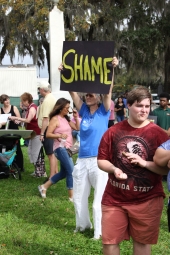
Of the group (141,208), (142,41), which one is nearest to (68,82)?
(141,208)

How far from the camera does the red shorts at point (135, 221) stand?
3441 millimetres

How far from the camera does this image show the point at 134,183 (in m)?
3.39

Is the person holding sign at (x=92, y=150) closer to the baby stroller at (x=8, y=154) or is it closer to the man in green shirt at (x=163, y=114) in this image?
the baby stroller at (x=8, y=154)

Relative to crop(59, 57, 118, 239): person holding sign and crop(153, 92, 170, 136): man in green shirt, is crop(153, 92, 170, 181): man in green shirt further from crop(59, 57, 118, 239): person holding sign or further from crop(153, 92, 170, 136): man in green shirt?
crop(59, 57, 118, 239): person holding sign

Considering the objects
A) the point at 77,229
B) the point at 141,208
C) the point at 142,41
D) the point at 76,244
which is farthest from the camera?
the point at 142,41

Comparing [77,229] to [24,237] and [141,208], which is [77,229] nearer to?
[24,237]

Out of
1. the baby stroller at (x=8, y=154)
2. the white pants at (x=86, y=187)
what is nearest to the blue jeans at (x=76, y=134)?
the baby stroller at (x=8, y=154)

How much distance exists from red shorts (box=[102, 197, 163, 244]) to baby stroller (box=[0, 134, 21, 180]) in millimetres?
5163

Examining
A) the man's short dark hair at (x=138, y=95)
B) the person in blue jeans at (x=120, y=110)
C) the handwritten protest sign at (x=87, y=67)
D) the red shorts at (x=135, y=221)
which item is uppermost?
the handwritten protest sign at (x=87, y=67)

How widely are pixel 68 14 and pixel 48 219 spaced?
17.6 meters

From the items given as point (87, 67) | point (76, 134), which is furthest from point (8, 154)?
point (87, 67)

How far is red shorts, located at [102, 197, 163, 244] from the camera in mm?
3441

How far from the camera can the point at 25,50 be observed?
26.6 m

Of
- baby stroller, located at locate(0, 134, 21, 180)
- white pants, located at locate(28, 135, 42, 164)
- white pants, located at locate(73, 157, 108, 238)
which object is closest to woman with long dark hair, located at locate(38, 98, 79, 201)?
white pants, located at locate(73, 157, 108, 238)
